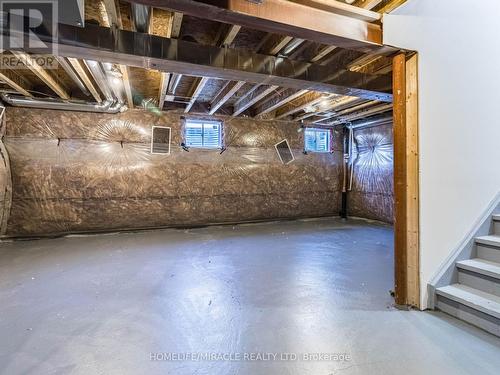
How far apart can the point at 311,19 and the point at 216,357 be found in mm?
2278

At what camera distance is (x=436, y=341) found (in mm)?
1604

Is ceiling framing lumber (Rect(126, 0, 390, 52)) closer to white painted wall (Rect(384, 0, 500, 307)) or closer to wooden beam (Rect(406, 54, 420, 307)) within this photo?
white painted wall (Rect(384, 0, 500, 307))

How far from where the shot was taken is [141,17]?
6.84 feet

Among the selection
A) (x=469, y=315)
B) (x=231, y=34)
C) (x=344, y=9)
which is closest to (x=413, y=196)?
(x=469, y=315)

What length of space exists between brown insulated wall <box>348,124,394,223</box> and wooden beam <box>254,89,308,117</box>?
2.41 metres

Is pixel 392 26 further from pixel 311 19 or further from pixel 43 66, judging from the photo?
pixel 43 66

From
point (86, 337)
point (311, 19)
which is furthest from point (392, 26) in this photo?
point (86, 337)

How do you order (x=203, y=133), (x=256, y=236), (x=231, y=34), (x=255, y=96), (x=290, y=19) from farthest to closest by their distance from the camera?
(x=203, y=133)
(x=256, y=236)
(x=255, y=96)
(x=231, y=34)
(x=290, y=19)

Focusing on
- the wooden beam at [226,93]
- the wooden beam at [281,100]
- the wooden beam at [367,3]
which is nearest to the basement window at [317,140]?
the wooden beam at [281,100]

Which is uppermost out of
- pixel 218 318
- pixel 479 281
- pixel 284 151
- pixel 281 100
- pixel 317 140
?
pixel 281 100

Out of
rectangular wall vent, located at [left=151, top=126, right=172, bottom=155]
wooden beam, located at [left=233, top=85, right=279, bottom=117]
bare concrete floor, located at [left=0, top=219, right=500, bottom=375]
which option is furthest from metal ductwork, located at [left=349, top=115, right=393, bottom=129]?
rectangular wall vent, located at [left=151, top=126, right=172, bottom=155]

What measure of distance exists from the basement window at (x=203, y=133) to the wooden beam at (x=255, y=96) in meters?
0.59

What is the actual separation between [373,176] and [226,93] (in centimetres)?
384

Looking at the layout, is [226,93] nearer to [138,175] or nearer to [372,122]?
[138,175]
